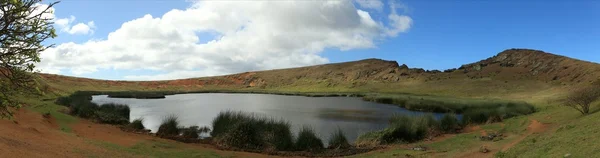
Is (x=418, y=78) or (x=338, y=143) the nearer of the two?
(x=338, y=143)

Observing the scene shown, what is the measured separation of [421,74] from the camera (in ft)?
399

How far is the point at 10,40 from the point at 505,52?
14723 cm

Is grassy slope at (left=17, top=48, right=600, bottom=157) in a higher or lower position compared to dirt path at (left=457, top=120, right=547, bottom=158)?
higher

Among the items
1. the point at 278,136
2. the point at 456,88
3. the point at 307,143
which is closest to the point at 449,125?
the point at 307,143

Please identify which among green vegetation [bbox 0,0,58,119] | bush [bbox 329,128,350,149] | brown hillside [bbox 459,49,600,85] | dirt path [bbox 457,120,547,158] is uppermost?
brown hillside [bbox 459,49,600,85]

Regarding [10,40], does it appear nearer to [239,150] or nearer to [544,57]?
[239,150]

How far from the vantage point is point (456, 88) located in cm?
8662

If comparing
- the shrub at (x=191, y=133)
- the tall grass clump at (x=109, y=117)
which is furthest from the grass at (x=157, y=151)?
the tall grass clump at (x=109, y=117)

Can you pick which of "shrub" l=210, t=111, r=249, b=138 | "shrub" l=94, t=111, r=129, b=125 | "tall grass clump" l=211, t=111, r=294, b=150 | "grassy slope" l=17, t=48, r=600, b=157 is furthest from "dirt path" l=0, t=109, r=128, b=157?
"shrub" l=94, t=111, r=129, b=125

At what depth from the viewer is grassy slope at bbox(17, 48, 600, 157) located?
46.1 feet

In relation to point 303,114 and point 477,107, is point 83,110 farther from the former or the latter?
point 477,107

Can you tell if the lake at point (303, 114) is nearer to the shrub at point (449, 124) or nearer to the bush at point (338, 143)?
the bush at point (338, 143)

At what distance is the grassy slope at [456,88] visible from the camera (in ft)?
46.1

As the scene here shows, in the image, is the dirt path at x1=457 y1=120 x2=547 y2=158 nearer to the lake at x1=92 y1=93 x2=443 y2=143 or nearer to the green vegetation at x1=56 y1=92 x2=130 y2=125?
the lake at x1=92 y1=93 x2=443 y2=143
